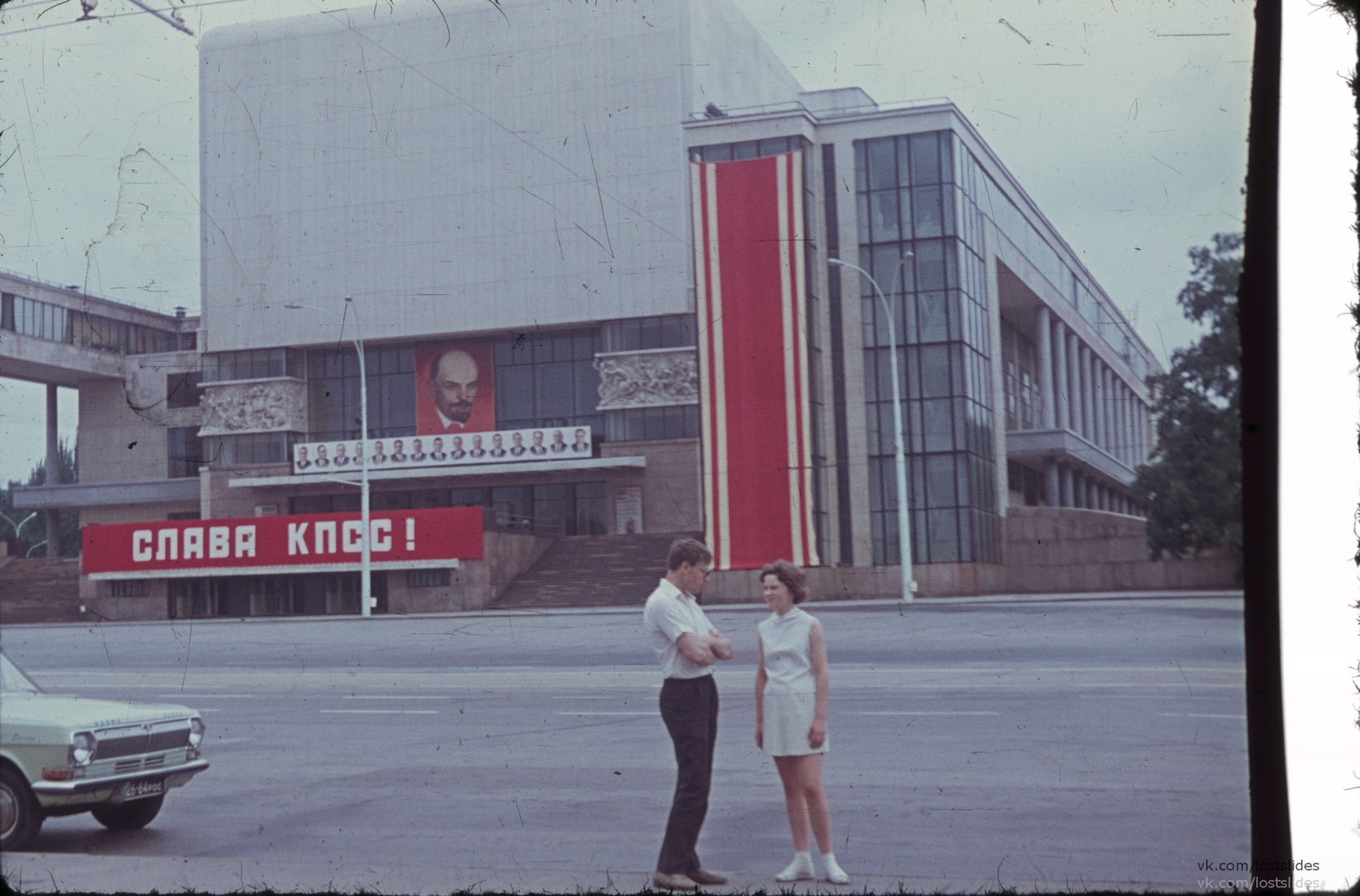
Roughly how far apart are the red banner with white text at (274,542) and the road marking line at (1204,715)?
5.49 metres

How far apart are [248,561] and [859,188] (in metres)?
5.83

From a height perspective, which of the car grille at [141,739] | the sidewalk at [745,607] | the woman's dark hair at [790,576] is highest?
the woman's dark hair at [790,576]

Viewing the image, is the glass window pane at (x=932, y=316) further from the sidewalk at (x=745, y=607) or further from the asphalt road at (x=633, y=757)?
the asphalt road at (x=633, y=757)

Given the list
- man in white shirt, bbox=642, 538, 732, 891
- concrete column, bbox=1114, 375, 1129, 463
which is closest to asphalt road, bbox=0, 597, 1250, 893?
man in white shirt, bbox=642, 538, 732, 891

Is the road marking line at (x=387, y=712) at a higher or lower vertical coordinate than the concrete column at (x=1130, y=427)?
lower

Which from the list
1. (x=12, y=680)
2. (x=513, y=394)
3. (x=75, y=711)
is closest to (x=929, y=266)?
(x=513, y=394)

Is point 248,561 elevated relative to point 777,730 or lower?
elevated

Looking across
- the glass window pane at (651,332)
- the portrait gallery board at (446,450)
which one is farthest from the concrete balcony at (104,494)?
the glass window pane at (651,332)

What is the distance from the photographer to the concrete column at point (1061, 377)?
10352mm

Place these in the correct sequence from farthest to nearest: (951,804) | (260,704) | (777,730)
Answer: (260,704) → (951,804) → (777,730)

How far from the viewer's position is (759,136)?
1059 centimetres

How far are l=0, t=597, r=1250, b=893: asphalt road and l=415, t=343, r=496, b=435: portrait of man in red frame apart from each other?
6.23 feet

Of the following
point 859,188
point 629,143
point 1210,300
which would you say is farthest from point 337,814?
point 1210,300

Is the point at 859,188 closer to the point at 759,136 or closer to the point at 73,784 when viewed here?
the point at 759,136
